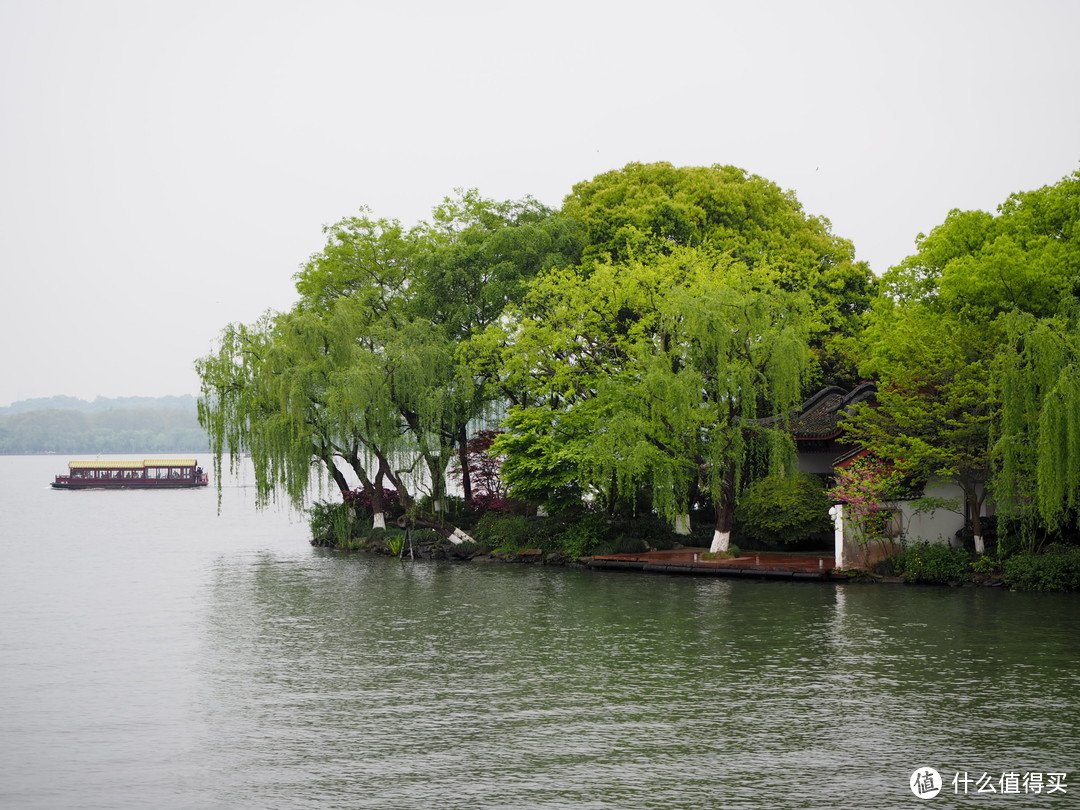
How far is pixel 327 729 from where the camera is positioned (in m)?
19.7

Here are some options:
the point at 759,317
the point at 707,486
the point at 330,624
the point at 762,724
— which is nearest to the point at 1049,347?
the point at 759,317

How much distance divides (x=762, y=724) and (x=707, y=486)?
2166cm

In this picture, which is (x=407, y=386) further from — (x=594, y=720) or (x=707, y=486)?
(x=594, y=720)

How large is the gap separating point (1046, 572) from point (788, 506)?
8.86 metres

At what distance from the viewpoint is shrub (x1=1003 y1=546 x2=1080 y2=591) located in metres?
33.1

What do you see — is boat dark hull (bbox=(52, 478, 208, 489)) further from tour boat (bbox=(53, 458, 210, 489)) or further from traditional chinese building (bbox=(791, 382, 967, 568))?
traditional chinese building (bbox=(791, 382, 967, 568))

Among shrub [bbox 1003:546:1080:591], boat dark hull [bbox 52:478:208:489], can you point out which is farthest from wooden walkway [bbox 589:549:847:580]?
boat dark hull [bbox 52:478:208:489]

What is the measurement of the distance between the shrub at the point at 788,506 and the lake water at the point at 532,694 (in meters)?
3.40

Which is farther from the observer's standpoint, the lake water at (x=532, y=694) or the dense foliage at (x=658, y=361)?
the dense foliage at (x=658, y=361)

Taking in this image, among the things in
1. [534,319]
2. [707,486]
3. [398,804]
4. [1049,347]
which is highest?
[534,319]

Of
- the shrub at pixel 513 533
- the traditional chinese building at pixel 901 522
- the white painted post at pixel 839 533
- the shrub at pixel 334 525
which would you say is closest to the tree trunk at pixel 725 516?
the traditional chinese building at pixel 901 522

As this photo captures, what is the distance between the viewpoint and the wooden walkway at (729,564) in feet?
122

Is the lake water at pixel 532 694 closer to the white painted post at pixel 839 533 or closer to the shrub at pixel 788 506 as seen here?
the white painted post at pixel 839 533

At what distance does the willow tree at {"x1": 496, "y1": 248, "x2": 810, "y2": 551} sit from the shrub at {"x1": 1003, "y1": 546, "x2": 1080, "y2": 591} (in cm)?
843
